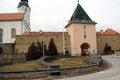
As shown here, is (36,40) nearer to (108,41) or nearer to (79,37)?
(79,37)

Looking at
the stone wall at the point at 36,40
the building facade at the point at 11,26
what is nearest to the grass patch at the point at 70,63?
the stone wall at the point at 36,40

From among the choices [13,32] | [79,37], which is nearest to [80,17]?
[79,37]

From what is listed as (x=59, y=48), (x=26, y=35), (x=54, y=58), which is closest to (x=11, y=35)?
(x=26, y=35)

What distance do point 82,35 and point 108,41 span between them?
35.1ft

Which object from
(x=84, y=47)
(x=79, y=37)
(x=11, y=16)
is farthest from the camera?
(x=11, y=16)

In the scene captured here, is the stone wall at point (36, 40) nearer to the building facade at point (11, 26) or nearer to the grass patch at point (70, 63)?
the building facade at point (11, 26)

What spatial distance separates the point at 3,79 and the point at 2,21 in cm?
7059

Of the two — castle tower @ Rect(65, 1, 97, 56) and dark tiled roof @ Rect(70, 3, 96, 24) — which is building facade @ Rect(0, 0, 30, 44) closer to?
dark tiled roof @ Rect(70, 3, 96, 24)

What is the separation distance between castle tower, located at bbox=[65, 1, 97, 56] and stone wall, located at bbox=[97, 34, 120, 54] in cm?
453

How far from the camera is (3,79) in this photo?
19375mm

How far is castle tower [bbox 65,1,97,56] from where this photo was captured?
7369 cm

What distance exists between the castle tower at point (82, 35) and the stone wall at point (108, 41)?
453 cm

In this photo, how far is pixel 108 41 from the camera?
263 feet

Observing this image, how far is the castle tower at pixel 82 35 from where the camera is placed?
2901 inches
